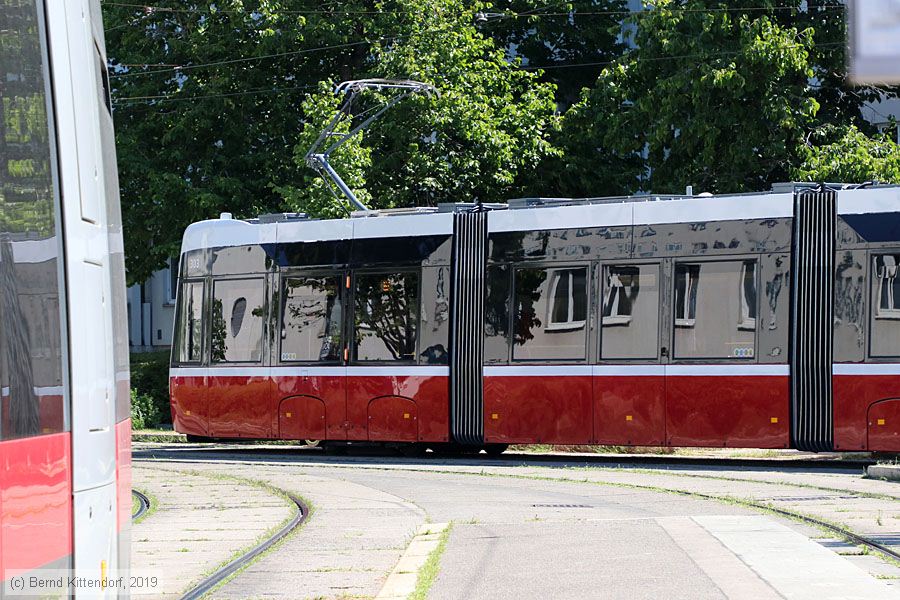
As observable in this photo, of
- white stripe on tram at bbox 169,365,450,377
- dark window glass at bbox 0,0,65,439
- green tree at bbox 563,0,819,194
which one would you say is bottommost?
white stripe on tram at bbox 169,365,450,377

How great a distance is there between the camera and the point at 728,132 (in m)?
28.9

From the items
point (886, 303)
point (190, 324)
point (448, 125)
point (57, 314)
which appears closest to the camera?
point (57, 314)

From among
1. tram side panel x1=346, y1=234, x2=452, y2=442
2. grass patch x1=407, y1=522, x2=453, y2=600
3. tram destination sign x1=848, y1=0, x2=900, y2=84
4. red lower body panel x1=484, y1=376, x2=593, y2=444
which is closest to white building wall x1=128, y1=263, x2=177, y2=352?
tram side panel x1=346, y1=234, x2=452, y2=442

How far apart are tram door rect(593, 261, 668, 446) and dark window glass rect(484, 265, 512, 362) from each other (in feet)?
4.49

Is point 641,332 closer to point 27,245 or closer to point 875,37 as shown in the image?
point 875,37

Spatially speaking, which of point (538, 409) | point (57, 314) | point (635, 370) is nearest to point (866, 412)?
point (635, 370)

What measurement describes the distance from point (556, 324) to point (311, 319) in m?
3.87

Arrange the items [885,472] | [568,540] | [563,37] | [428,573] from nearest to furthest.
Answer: [428,573] → [568,540] → [885,472] → [563,37]

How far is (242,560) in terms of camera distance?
10.2 meters

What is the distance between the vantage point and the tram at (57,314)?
4.11 metres

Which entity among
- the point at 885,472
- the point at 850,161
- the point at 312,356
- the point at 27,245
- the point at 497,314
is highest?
the point at 850,161

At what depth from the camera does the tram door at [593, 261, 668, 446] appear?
19.3m

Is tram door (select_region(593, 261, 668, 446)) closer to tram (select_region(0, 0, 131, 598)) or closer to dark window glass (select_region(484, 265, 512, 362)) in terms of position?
dark window glass (select_region(484, 265, 512, 362))

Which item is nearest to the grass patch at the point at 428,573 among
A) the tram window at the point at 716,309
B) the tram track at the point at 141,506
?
the tram track at the point at 141,506
